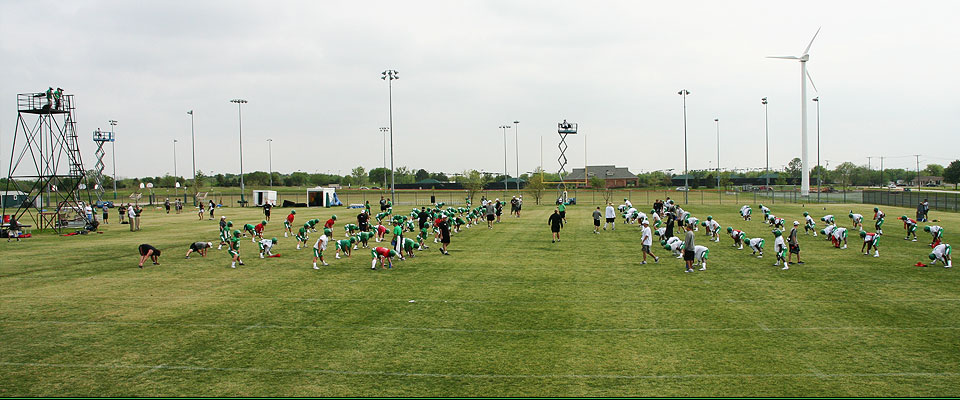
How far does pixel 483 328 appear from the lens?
1153 cm

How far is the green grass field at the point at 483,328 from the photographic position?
340 inches

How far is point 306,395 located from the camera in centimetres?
821

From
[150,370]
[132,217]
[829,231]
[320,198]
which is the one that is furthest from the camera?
[320,198]

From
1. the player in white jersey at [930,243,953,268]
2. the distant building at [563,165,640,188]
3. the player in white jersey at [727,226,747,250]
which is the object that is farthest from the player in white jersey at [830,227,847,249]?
the distant building at [563,165,640,188]

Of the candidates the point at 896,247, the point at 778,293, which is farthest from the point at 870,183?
the point at 778,293

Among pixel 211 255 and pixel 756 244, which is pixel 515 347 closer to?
pixel 756 244

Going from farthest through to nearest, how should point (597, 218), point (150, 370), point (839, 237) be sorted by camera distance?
1. point (597, 218)
2. point (839, 237)
3. point (150, 370)

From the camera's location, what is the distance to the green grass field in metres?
8.65

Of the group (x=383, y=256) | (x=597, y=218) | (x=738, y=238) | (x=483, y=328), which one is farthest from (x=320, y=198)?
(x=483, y=328)

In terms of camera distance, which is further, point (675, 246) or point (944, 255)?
point (675, 246)

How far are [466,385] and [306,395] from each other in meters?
2.23

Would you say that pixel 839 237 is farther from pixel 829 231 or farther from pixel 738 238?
pixel 738 238

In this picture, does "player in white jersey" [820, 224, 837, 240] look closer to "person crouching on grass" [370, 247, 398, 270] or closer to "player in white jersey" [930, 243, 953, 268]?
"player in white jersey" [930, 243, 953, 268]

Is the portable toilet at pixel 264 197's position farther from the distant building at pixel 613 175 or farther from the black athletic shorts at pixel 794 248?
the distant building at pixel 613 175
